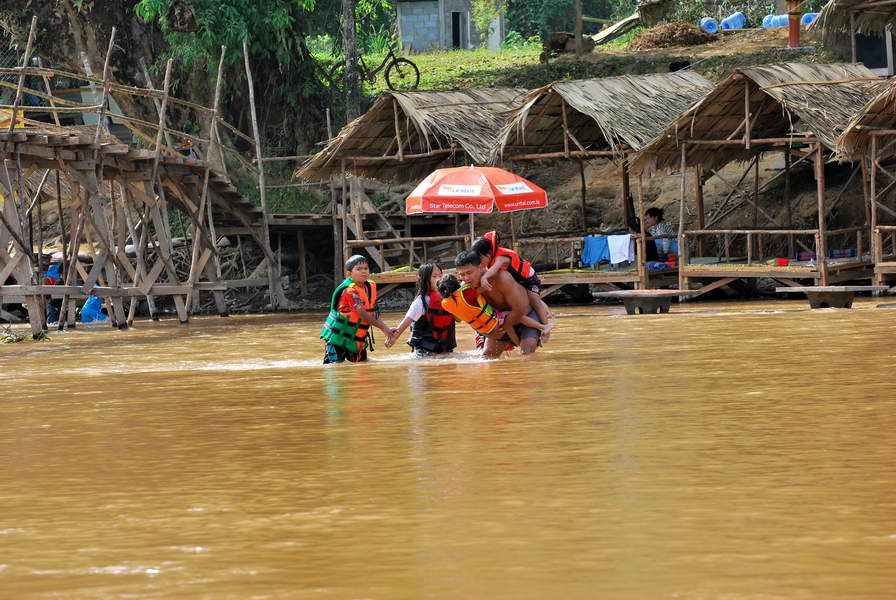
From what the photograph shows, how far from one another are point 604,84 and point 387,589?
60.3 ft

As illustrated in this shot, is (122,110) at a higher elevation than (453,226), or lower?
higher

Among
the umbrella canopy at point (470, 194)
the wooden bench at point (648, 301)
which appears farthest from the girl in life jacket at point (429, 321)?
the umbrella canopy at point (470, 194)

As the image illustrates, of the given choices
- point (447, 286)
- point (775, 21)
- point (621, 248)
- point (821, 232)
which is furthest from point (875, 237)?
point (775, 21)

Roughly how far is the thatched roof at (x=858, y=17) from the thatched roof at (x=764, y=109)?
4.70ft

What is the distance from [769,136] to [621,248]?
3.35 metres

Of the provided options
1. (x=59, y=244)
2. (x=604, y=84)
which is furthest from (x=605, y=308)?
(x=59, y=244)

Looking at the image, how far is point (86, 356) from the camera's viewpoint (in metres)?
14.0

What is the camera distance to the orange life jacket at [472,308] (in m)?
10.5

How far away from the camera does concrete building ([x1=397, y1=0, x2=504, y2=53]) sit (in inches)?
1591

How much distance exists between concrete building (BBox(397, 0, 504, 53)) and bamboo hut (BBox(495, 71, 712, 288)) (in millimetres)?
17839

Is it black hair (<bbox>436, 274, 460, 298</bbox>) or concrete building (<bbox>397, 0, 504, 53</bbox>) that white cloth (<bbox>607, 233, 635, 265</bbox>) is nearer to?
black hair (<bbox>436, 274, 460, 298</bbox>)

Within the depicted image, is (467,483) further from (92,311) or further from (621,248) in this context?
(92,311)

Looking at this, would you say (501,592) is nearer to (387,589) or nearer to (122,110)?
(387,589)

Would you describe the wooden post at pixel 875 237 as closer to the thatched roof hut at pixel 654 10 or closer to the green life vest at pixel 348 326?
the green life vest at pixel 348 326
